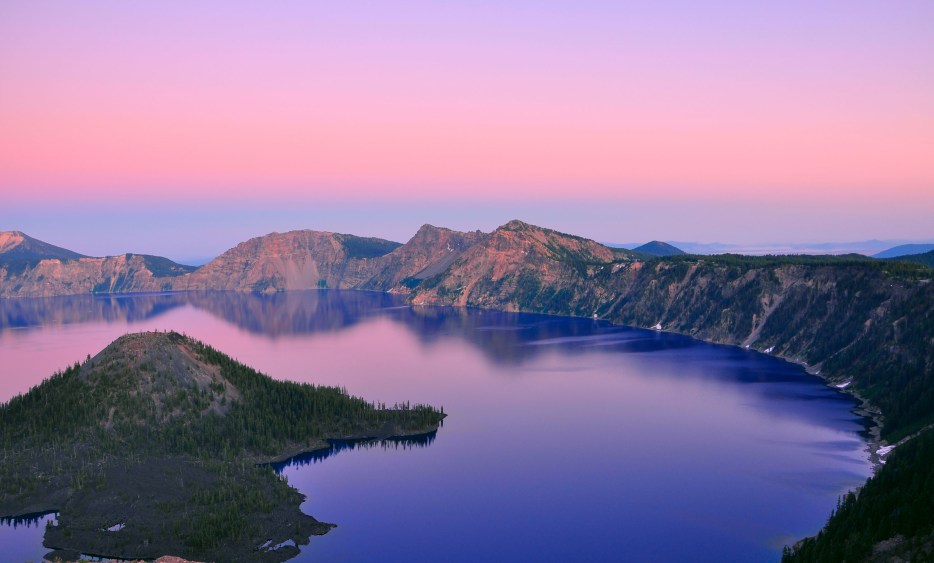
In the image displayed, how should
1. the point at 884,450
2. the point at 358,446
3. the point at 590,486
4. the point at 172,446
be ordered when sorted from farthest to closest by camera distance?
the point at 358,446
the point at 884,450
the point at 172,446
the point at 590,486

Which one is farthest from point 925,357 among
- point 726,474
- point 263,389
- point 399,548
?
point 263,389

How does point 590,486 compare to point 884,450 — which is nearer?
point 590,486

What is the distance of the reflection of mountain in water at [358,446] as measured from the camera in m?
150

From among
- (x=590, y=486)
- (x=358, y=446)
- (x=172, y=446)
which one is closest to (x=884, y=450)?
(x=590, y=486)

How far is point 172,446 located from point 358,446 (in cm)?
4009

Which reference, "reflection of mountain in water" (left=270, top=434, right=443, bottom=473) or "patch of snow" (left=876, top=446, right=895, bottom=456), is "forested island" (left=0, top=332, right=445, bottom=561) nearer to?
"reflection of mountain in water" (left=270, top=434, right=443, bottom=473)

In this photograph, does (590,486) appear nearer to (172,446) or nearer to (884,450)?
(884,450)

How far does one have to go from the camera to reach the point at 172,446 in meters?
143

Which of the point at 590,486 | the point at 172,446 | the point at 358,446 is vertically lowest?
the point at 590,486

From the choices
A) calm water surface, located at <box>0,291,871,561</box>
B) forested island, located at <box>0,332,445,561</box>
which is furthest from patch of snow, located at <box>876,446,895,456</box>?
forested island, located at <box>0,332,445,561</box>

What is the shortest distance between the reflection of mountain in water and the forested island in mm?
1201

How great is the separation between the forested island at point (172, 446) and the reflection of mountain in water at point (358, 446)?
120 cm

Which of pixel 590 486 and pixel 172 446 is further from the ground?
pixel 172 446

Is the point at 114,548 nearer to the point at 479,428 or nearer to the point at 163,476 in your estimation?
the point at 163,476
